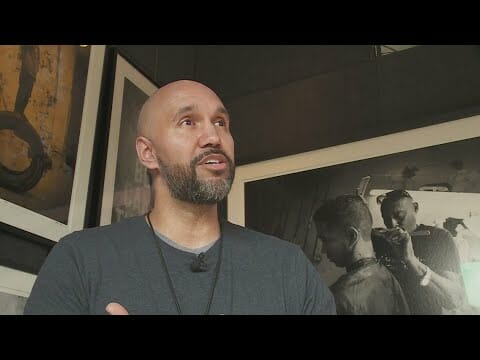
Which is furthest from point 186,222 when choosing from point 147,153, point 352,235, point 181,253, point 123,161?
point 352,235

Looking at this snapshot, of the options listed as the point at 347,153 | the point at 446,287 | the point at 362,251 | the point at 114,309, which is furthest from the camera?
the point at 347,153

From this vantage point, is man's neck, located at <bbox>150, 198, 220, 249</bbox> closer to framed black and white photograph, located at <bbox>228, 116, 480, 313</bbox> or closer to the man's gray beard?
the man's gray beard

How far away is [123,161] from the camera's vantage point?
3.89 feet

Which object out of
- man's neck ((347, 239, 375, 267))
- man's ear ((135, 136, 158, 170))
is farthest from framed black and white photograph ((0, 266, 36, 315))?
man's neck ((347, 239, 375, 267))

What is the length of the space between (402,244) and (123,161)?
718mm

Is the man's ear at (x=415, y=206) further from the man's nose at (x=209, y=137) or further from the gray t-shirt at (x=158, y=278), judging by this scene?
the man's nose at (x=209, y=137)

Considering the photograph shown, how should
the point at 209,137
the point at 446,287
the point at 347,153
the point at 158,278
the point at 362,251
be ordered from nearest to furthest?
the point at 158,278
the point at 209,137
the point at 446,287
the point at 362,251
the point at 347,153

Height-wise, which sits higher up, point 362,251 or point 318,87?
point 318,87

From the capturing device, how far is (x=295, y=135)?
4.42ft

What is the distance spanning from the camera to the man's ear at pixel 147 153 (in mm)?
1007

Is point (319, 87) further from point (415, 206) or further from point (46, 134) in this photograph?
point (46, 134)
